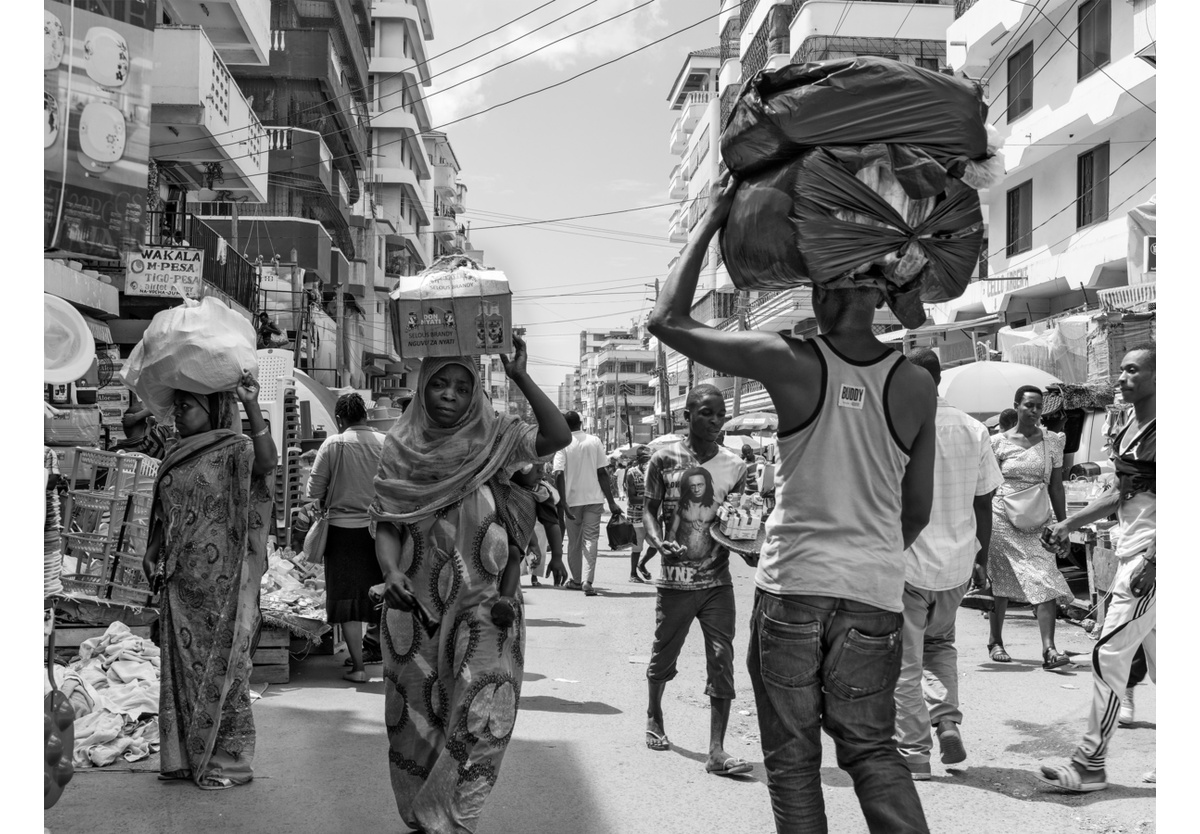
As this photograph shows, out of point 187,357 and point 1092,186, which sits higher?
point 1092,186

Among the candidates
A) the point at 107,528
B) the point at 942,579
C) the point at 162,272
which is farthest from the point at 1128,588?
the point at 162,272

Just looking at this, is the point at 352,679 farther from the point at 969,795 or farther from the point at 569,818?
the point at 969,795

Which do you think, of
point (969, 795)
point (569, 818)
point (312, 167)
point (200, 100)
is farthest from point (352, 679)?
point (312, 167)

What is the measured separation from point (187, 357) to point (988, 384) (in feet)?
38.3

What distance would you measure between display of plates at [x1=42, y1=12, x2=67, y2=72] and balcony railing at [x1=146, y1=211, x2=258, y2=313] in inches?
527

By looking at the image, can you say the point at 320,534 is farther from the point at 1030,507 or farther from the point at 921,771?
the point at 1030,507

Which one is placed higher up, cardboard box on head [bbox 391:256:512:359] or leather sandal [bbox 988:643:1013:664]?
cardboard box on head [bbox 391:256:512:359]

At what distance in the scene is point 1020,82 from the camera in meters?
23.4

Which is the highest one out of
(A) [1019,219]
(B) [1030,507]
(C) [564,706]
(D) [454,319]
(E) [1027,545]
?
(A) [1019,219]

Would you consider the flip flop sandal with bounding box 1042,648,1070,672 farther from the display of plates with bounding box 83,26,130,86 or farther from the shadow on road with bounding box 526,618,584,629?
the display of plates with bounding box 83,26,130,86

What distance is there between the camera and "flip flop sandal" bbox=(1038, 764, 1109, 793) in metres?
4.95

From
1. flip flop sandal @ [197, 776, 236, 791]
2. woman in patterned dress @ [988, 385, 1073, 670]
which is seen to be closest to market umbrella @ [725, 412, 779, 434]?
woman in patterned dress @ [988, 385, 1073, 670]

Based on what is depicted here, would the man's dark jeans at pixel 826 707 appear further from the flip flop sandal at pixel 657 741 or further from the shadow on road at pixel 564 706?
the shadow on road at pixel 564 706

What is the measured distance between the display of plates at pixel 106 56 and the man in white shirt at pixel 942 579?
458 cm
